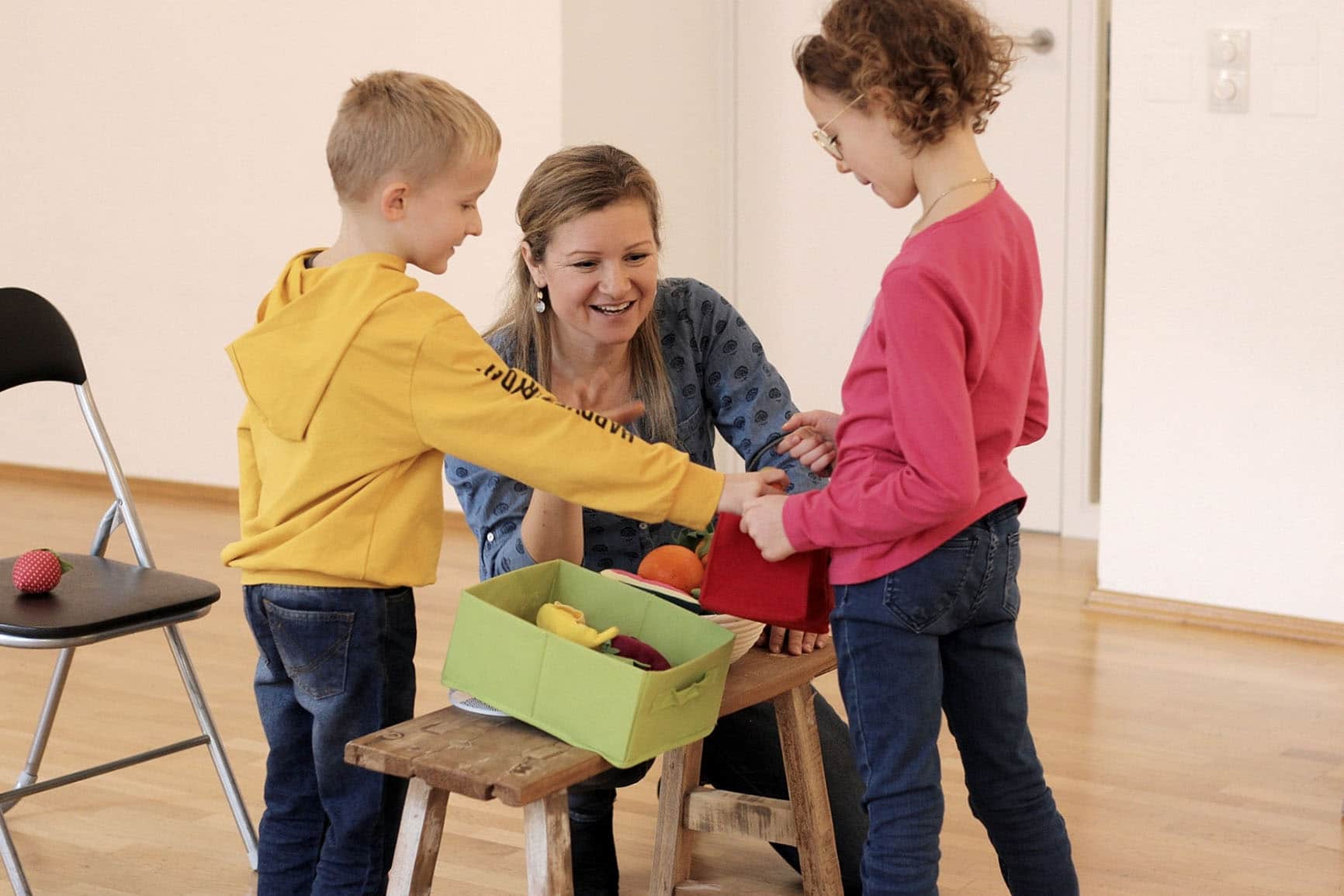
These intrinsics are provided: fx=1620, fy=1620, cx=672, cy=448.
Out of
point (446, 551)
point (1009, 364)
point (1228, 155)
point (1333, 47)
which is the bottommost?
point (446, 551)

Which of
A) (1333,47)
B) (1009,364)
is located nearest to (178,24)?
(1333,47)

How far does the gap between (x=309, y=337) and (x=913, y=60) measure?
690 millimetres

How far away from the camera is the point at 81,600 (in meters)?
2.30

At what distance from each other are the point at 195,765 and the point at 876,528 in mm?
1741

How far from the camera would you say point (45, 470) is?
5.63 metres

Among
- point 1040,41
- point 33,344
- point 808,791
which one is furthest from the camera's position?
point 1040,41

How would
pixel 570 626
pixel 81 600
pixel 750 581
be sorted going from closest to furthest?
pixel 570 626
pixel 750 581
pixel 81 600

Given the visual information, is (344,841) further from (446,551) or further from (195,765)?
(446,551)

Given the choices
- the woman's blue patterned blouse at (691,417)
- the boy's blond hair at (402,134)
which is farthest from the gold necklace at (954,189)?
the woman's blue patterned blouse at (691,417)

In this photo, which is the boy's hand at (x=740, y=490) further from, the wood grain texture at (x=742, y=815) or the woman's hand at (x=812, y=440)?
the wood grain texture at (x=742, y=815)

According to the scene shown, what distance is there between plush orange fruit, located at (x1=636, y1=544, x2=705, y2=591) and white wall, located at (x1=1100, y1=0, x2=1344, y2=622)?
2.15 m

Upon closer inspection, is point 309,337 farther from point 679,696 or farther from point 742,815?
point 742,815

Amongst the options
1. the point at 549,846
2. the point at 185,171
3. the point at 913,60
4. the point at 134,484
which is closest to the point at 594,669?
the point at 549,846

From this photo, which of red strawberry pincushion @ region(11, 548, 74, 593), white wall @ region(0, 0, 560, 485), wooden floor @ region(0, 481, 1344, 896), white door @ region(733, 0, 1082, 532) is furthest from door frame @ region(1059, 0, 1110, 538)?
red strawberry pincushion @ region(11, 548, 74, 593)
